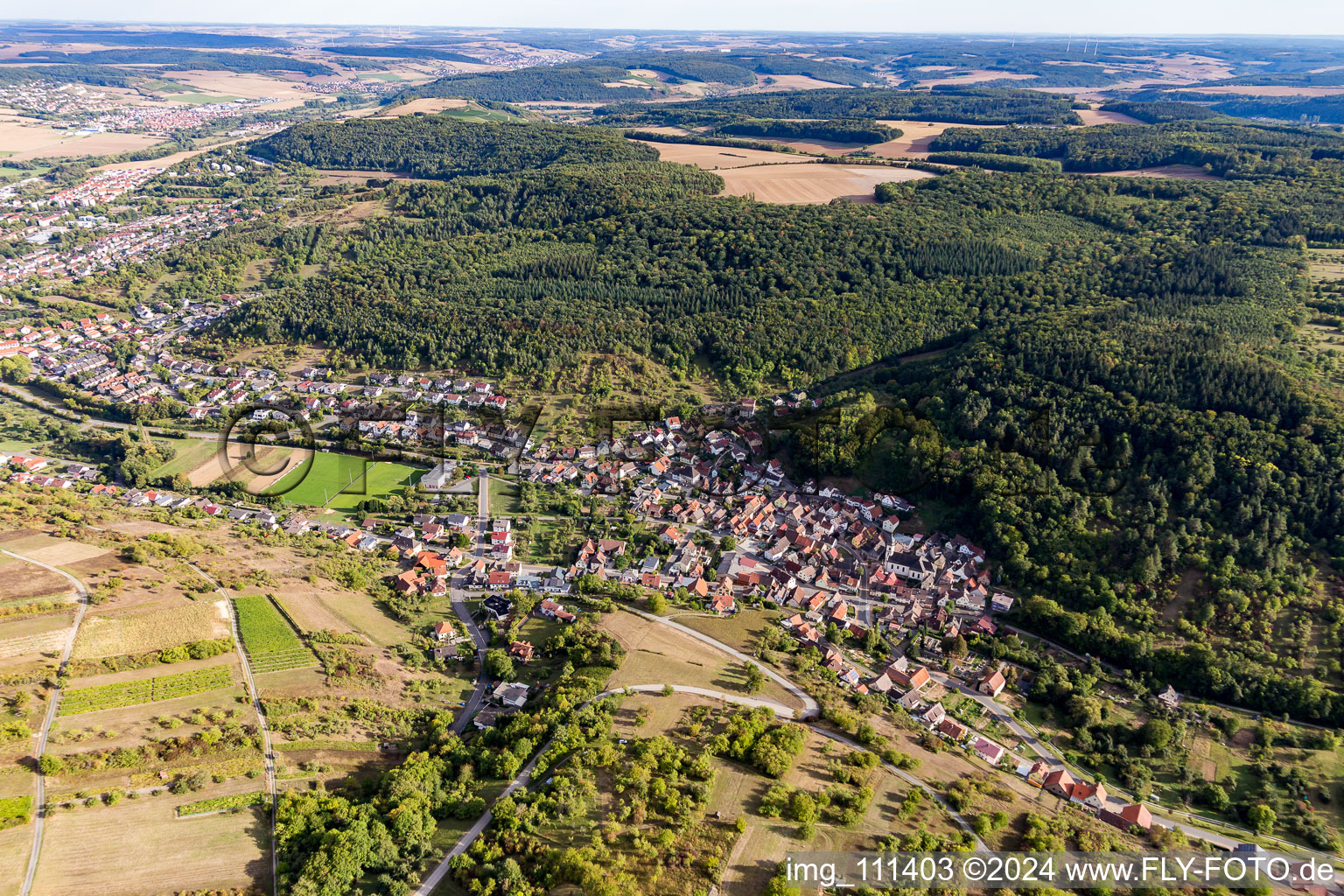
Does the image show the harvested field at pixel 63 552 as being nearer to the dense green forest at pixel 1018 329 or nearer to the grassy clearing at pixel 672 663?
the grassy clearing at pixel 672 663

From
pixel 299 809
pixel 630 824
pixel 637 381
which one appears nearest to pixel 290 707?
pixel 299 809

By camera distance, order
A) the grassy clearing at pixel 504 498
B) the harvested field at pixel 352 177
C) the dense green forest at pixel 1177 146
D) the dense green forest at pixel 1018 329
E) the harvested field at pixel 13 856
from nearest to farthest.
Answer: the harvested field at pixel 13 856
the dense green forest at pixel 1018 329
the grassy clearing at pixel 504 498
the dense green forest at pixel 1177 146
the harvested field at pixel 352 177

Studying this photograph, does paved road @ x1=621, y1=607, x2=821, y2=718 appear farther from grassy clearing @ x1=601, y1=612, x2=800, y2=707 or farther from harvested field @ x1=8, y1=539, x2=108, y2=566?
harvested field @ x1=8, y1=539, x2=108, y2=566

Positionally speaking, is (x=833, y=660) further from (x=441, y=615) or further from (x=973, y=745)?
(x=441, y=615)

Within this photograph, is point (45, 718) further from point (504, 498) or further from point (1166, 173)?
point (1166, 173)

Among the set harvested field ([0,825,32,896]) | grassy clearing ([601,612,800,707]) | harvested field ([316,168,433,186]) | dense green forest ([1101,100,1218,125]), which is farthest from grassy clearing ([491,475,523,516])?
dense green forest ([1101,100,1218,125])

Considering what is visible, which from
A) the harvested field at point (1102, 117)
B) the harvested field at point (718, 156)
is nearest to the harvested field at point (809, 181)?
the harvested field at point (718, 156)

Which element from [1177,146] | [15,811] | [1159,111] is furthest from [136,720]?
[1159,111]
